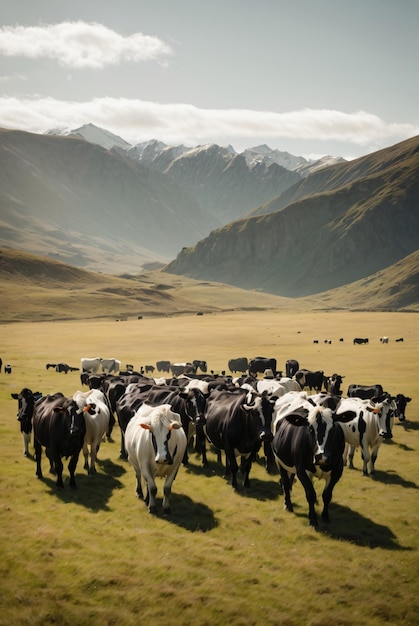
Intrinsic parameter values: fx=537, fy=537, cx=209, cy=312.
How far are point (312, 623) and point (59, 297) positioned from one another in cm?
16304

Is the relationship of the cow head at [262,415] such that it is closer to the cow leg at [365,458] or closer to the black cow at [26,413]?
the cow leg at [365,458]

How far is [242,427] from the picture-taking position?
58.1ft

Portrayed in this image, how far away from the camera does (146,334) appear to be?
286ft

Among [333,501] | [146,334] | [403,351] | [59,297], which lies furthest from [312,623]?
[59,297]

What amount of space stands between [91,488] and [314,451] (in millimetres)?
7775

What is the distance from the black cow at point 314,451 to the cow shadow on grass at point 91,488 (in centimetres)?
571

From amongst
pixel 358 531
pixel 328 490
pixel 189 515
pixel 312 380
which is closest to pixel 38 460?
pixel 189 515

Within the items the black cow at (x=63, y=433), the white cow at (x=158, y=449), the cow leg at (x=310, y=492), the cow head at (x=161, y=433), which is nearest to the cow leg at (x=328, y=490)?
the cow leg at (x=310, y=492)

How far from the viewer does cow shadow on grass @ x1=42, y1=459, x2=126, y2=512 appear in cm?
1642

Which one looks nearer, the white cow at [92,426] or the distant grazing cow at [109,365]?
the white cow at [92,426]

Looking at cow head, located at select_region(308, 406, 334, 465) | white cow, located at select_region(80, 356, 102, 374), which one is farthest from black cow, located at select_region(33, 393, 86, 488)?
white cow, located at select_region(80, 356, 102, 374)

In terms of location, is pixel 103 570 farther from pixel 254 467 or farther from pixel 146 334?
pixel 146 334

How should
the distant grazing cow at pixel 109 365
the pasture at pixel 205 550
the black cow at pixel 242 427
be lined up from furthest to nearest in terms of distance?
the distant grazing cow at pixel 109 365 → the black cow at pixel 242 427 → the pasture at pixel 205 550

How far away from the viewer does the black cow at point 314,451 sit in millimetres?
14188
